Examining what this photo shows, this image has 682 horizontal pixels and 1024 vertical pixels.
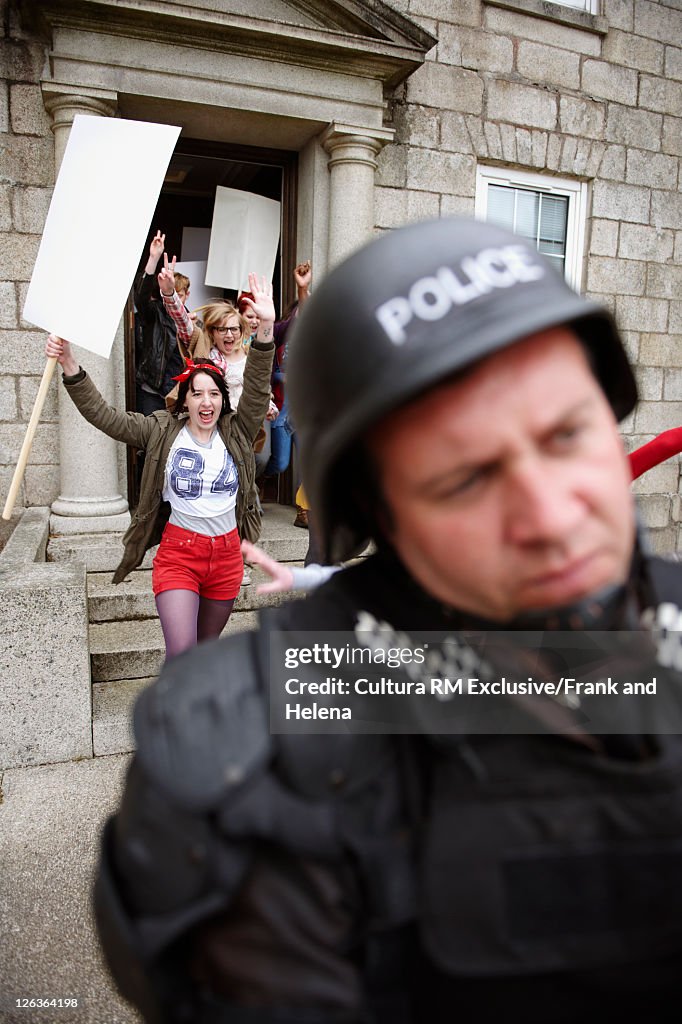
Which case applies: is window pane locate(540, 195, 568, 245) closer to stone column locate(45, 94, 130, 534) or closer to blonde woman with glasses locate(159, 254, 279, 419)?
blonde woman with glasses locate(159, 254, 279, 419)

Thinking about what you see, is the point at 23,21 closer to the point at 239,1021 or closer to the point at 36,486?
the point at 36,486

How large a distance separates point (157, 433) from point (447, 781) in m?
3.17

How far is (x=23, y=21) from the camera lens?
5250 mm

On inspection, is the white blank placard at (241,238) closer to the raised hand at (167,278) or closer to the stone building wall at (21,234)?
the stone building wall at (21,234)

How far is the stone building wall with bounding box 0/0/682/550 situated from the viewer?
546 centimetres

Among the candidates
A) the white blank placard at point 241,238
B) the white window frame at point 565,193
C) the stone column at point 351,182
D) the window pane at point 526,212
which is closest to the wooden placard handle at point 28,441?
the stone column at point 351,182

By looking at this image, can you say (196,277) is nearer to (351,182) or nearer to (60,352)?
(351,182)

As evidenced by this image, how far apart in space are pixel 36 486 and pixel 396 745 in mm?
5436

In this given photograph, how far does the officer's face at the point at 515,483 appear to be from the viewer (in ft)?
2.82

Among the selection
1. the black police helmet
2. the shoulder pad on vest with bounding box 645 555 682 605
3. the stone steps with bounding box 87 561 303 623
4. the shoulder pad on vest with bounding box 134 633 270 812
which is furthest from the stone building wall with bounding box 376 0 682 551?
the shoulder pad on vest with bounding box 134 633 270 812

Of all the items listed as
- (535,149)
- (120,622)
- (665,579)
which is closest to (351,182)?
(535,149)

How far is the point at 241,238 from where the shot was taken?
21.9 feet

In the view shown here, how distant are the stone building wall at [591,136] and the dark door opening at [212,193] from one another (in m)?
0.92

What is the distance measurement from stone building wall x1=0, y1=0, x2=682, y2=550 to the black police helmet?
5140 millimetres
